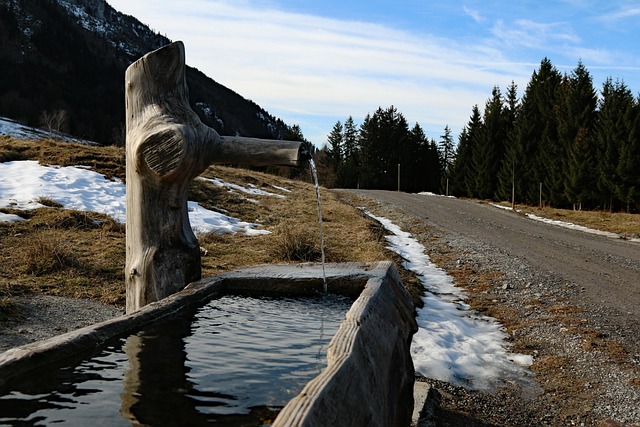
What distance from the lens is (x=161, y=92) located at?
3717 millimetres

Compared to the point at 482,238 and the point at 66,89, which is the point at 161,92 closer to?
the point at 482,238

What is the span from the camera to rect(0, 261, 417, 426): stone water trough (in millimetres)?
1903

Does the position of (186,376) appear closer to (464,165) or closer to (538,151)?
(538,151)

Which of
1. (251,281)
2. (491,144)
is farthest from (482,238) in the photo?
(491,144)

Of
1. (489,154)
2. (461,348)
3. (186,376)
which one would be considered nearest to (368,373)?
(186,376)

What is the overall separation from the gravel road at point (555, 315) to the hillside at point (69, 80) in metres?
42.1

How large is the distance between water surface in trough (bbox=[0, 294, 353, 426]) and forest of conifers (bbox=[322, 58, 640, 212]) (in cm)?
2867

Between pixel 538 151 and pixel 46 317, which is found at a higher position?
pixel 538 151

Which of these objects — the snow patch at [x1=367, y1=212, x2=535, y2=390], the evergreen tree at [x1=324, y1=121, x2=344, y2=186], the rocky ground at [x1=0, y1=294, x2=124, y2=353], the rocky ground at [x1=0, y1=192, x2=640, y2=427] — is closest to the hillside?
the evergreen tree at [x1=324, y1=121, x2=344, y2=186]

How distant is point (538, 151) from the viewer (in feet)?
116

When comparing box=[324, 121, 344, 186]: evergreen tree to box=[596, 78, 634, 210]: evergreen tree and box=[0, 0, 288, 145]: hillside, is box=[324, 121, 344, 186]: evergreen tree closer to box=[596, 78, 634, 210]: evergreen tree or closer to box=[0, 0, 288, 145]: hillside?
box=[0, 0, 288, 145]: hillside

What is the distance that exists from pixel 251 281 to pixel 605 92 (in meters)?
32.1

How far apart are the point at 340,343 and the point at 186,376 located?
0.78m

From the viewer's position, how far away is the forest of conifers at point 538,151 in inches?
1122
